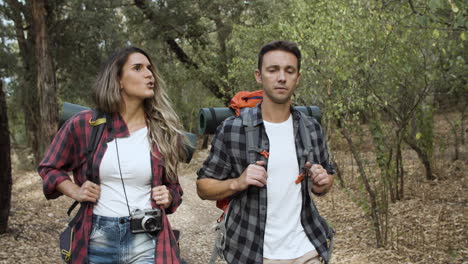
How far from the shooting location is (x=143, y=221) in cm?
269

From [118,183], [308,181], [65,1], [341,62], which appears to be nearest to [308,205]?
[308,181]

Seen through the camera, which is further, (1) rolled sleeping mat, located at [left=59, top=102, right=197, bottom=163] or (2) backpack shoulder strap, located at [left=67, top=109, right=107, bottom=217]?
(1) rolled sleeping mat, located at [left=59, top=102, right=197, bottom=163]

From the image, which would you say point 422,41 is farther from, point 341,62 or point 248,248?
point 248,248

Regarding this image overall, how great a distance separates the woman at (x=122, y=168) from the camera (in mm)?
2719

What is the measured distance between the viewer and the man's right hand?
2574mm

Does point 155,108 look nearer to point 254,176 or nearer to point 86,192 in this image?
point 86,192

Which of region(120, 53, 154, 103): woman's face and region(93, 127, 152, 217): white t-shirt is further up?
region(120, 53, 154, 103): woman's face

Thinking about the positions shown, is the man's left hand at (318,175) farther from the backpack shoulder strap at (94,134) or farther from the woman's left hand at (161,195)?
the backpack shoulder strap at (94,134)

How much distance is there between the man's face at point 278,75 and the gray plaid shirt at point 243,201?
5.9 inches

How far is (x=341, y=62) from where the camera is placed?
7.36 meters

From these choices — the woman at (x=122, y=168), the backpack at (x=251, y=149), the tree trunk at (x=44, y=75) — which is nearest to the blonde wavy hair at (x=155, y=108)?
the woman at (x=122, y=168)

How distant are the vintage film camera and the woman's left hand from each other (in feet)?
0.28

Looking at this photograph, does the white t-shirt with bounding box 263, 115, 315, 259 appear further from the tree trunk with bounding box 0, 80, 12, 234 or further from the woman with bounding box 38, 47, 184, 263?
the tree trunk with bounding box 0, 80, 12, 234

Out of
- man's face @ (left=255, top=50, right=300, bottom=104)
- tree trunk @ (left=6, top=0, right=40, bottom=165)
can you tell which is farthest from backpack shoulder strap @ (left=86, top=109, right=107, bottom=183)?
tree trunk @ (left=6, top=0, right=40, bottom=165)
